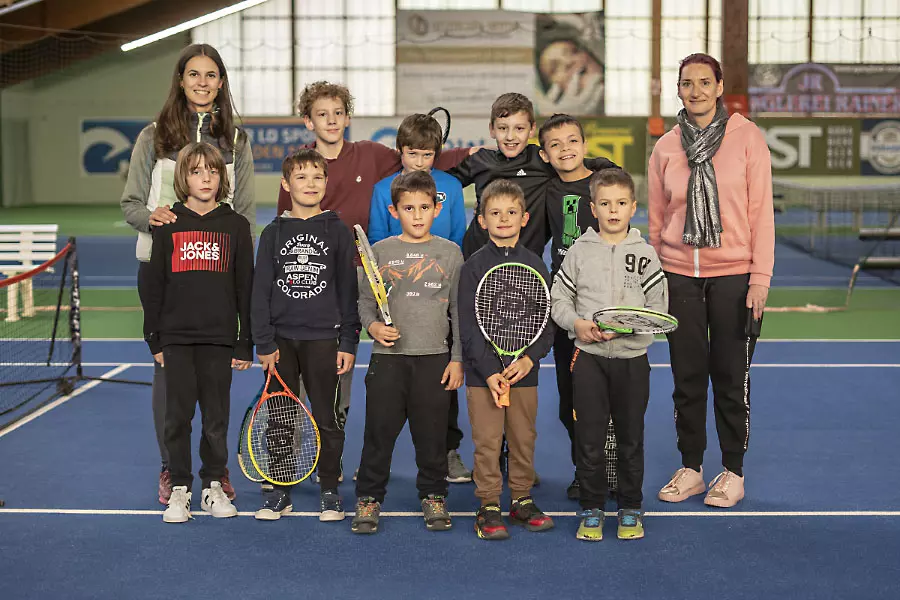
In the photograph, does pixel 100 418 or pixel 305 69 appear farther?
pixel 305 69

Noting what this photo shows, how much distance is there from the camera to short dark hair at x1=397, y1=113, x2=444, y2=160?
4875mm

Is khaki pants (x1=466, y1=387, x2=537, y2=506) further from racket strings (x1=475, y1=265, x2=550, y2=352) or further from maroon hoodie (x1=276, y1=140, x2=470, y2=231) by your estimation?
maroon hoodie (x1=276, y1=140, x2=470, y2=231)

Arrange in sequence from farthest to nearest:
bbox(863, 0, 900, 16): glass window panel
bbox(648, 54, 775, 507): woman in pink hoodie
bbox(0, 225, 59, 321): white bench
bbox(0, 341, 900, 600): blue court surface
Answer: bbox(863, 0, 900, 16): glass window panel
bbox(0, 225, 59, 321): white bench
bbox(648, 54, 775, 507): woman in pink hoodie
bbox(0, 341, 900, 600): blue court surface

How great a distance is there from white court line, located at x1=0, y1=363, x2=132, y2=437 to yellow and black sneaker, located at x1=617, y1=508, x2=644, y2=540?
146 inches

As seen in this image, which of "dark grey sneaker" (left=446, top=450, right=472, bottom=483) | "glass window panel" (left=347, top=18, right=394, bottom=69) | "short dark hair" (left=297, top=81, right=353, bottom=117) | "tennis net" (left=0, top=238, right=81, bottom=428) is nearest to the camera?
"short dark hair" (left=297, top=81, right=353, bottom=117)

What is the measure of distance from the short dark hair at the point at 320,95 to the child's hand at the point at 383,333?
3.85 feet

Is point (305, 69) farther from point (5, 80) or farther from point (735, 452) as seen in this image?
point (735, 452)

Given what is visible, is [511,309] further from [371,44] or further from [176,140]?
[371,44]

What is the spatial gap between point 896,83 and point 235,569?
27980 millimetres

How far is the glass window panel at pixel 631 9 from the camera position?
30047mm

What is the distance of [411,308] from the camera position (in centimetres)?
451

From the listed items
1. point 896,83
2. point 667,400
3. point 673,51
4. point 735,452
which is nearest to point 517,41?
point 673,51

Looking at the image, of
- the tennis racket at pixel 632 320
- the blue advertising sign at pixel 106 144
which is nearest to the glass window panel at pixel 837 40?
the blue advertising sign at pixel 106 144

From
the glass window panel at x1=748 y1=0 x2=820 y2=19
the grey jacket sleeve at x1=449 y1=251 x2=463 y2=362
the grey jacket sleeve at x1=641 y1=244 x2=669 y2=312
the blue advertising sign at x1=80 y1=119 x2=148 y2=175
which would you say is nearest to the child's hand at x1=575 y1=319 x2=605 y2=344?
the grey jacket sleeve at x1=641 y1=244 x2=669 y2=312
